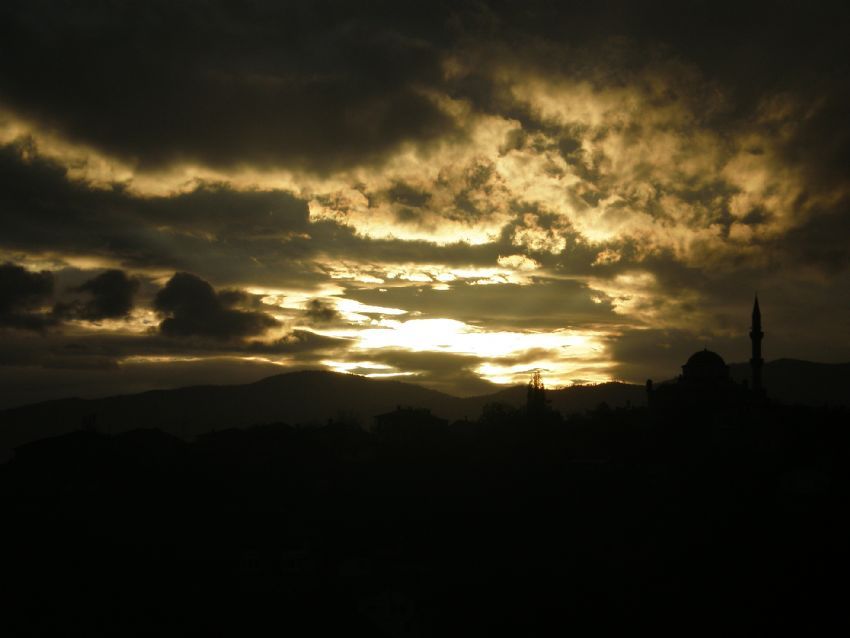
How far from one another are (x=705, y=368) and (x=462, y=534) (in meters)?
32.4

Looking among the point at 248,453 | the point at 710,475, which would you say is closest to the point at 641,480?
the point at 710,475

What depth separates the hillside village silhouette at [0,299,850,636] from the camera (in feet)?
154

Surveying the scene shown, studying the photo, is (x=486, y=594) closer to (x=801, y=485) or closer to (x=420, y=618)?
(x=420, y=618)

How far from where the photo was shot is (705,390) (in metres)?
73.9

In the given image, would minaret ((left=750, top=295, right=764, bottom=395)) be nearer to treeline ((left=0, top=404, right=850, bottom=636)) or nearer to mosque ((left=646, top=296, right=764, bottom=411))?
mosque ((left=646, top=296, right=764, bottom=411))

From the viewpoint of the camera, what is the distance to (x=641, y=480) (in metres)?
57.7

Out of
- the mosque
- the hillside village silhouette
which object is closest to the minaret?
the mosque

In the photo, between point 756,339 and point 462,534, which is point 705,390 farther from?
point 462,534

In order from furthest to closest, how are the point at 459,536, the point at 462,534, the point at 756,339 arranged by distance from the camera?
the point at 756,339 < the point at 462,534 < the point at 459,536

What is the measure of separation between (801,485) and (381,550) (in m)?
27.8

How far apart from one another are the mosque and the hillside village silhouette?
0.47 meters

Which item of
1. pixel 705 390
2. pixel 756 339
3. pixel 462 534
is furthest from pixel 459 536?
pixel 756 339

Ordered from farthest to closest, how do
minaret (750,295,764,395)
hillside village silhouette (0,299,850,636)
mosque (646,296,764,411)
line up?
minaret (750,295,764,395) < mosque (646,296,764,411) < hillside village silhouette (0,299,850,636)

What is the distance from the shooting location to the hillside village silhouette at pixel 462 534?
47031 millimetres
